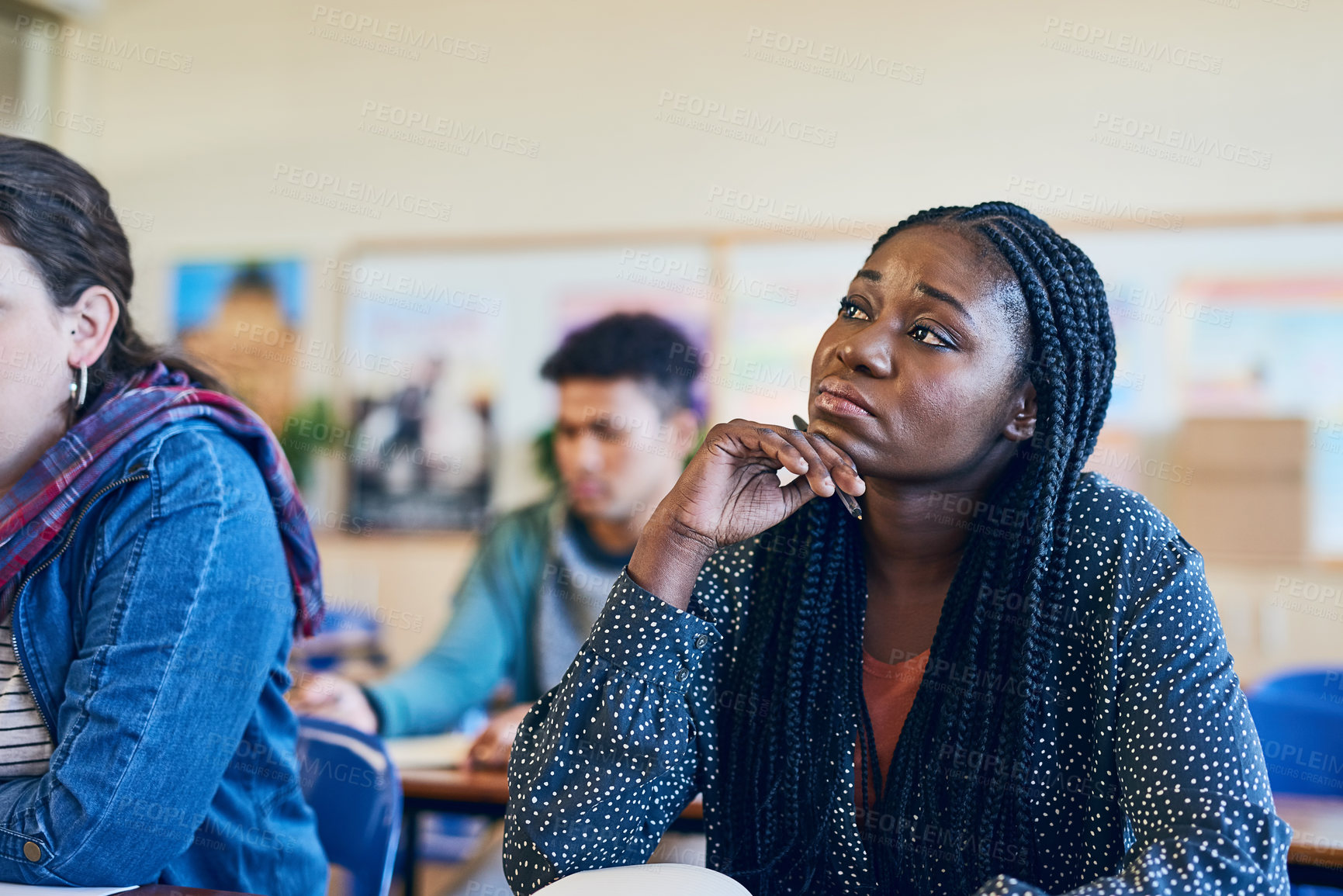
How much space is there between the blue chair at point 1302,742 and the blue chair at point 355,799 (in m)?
1.64

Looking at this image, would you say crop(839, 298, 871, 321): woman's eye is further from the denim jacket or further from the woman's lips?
the denim jacket

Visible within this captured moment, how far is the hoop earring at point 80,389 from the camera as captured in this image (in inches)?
57.6

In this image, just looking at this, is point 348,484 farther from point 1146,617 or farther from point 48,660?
point 1146,617

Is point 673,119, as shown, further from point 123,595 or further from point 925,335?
point 123,595

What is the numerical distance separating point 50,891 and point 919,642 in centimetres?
103

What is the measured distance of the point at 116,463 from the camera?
1353 millimetres

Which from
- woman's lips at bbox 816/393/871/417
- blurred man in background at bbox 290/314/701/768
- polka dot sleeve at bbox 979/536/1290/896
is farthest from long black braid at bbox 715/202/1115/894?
blurred man in background at bbox 290/314/701/768

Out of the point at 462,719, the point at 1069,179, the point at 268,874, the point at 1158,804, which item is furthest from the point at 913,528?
the point at 1069,179

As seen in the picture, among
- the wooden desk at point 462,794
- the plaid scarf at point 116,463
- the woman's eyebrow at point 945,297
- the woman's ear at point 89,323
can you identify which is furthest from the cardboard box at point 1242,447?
the woman's ear at point 89,323

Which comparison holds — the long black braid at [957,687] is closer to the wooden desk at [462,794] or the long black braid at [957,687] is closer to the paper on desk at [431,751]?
the wooden desk at [462,794]

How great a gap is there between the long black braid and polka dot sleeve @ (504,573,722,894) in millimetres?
124

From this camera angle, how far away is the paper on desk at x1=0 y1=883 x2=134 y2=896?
3.76 ft

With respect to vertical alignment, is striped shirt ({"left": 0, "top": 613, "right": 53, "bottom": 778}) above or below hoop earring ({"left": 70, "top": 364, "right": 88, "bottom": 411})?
below

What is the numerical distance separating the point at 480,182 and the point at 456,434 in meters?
1.07
